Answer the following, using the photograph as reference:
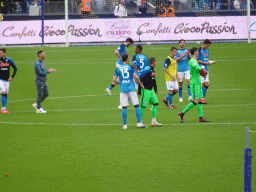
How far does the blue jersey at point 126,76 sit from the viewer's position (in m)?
13.0

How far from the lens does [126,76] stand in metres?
13.0

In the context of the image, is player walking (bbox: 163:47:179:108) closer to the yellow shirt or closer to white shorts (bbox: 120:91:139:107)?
the yellow shirt

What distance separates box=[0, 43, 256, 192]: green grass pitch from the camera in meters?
8.89

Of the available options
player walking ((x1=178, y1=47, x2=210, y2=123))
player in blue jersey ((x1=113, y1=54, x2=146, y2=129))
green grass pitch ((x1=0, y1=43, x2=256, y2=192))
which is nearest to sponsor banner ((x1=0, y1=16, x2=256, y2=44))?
green grass pitch ((x1=0, y1=43, x2=256, y2=192))

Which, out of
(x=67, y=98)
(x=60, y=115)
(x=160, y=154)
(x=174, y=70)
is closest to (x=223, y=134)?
(x=160, y=154)

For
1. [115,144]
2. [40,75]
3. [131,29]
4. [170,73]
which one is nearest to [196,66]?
[170,73]

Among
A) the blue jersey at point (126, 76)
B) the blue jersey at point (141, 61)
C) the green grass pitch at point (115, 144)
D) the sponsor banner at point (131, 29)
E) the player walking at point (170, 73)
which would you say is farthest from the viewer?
the sponsor banner at point (131, 29)

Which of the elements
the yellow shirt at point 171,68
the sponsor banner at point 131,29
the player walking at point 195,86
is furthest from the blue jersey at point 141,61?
the sponsor banner at point 131,29

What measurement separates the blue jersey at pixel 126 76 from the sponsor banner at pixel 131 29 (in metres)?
21.3

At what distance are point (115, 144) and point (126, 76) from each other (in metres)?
2.21

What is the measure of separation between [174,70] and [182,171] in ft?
26.0

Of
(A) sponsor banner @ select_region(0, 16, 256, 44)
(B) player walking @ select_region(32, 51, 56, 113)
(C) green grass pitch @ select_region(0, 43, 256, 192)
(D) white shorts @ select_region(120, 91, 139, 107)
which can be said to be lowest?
(C) green grass pitch @ select_region(0, 43, 256, 192)

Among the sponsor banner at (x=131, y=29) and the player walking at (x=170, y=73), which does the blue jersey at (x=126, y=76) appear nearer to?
the player walking at (x=170, y=73)

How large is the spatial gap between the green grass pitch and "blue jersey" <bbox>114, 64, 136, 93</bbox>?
1.23 meters
